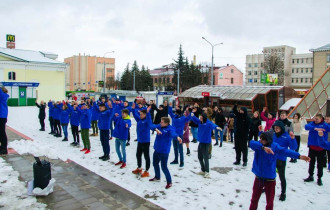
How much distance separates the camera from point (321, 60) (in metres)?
51.8

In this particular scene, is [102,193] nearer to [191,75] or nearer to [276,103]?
[276,103]

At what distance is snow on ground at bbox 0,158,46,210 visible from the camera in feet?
15.6

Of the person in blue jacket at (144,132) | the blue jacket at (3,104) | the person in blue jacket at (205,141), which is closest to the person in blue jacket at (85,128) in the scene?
the blue jacket at (3,104)

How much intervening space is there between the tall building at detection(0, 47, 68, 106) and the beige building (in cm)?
4894

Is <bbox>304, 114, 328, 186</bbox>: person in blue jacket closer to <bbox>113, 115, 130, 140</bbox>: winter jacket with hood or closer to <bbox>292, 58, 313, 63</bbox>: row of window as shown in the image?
<bbox>113, 115, 130, 140</bbox>: winter jacket with hood

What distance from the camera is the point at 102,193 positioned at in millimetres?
5484

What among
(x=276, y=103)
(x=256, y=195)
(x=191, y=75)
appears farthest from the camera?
(x=191, y=75)

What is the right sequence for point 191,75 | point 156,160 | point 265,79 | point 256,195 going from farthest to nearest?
→ point 191,75, point 265,79, point 156,160, point 256,195

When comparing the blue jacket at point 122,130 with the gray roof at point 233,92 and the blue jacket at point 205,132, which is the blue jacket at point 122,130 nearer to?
the blue jacket at point 205,132

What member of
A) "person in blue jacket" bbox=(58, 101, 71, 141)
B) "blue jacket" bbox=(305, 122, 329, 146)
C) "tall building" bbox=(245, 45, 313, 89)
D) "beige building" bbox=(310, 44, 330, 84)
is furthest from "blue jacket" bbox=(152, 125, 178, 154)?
"tall building" bbox=(245, 45, 313, 89)

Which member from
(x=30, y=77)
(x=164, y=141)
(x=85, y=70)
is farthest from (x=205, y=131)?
(x=85, y=70)

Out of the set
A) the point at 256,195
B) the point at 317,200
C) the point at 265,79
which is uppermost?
the point at 265,79

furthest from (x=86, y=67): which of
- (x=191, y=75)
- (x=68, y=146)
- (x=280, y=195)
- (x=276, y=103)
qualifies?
(x=280, y=195)

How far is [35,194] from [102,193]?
1.32 m
